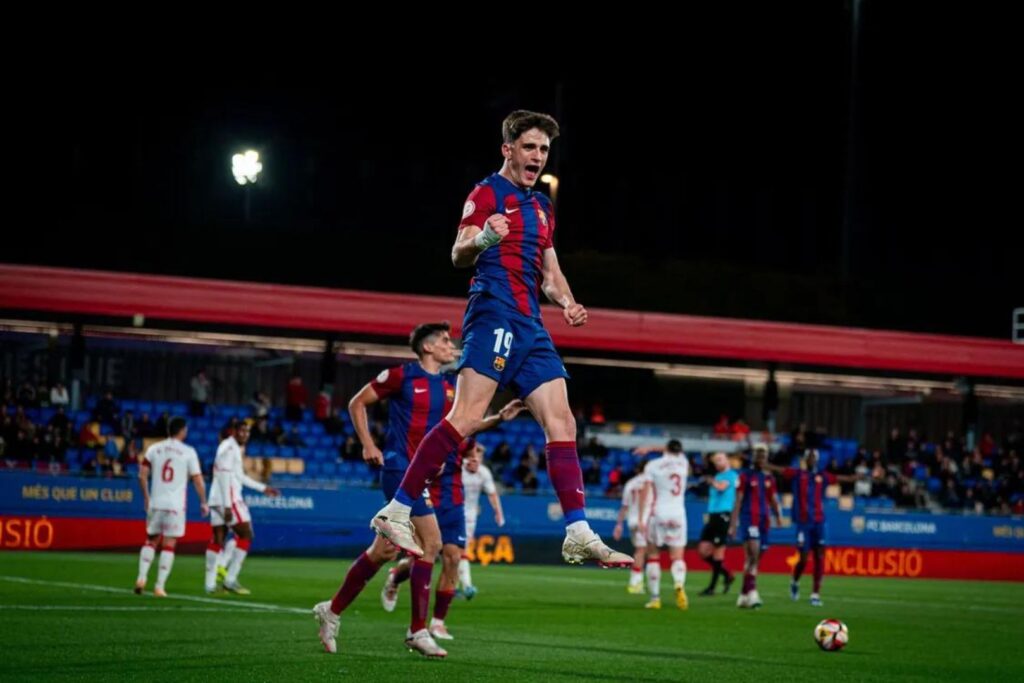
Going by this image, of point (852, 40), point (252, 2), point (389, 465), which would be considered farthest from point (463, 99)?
point (389, 465)

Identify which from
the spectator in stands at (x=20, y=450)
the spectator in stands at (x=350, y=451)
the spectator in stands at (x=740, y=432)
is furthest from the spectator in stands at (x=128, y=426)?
the spectator in stands at (x=740, y=432)

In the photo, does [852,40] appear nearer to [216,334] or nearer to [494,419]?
[216,334]

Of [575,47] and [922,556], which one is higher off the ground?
[575,47]

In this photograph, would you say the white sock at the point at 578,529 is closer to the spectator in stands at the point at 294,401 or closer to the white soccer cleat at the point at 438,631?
the white soccer cleat at the point at 438,631

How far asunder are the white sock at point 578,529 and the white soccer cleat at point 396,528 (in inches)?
30.7

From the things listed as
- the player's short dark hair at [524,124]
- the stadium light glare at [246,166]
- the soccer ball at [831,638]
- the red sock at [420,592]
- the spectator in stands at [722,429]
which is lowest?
the soccer ball at [831,638]

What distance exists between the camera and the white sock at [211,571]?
17234mm

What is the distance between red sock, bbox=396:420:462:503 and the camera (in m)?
7.16

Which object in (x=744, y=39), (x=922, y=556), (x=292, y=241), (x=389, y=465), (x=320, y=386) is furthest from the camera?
(x=744, y=39)

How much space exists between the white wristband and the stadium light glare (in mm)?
28628

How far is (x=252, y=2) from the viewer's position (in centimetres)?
3647

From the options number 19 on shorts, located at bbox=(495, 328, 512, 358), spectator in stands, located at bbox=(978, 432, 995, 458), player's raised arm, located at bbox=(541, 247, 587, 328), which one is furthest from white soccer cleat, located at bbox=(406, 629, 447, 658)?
spectator in stands, located at bbox=(978, 432, 995, 458)

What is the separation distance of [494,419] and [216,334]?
30.3 metres

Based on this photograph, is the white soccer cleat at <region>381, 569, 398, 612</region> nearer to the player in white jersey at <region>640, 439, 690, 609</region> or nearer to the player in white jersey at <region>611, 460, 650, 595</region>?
the player in white jersey at <region>640, 439, 690, 609</region>
